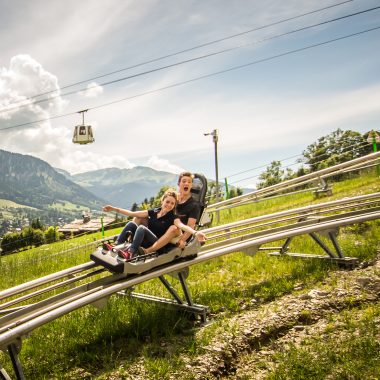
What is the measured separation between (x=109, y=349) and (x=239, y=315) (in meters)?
1.61

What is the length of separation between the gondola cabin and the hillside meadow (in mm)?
20381

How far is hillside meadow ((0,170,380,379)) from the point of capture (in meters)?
3.71

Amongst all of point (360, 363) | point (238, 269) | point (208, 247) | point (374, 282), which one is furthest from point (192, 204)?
point (360, 363)

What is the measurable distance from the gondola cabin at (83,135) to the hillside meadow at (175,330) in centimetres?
2038

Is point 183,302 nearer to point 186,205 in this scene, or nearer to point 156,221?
point 156,221

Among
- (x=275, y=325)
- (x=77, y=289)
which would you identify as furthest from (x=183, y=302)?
(x=77, y=289)

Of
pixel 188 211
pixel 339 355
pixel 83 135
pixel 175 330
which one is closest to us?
pixel 339 355

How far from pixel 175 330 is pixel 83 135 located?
2240cm

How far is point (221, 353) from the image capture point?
12.9 ft

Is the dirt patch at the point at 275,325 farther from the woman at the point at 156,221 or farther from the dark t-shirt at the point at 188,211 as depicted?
the dark t-shirt at the point at 188,211

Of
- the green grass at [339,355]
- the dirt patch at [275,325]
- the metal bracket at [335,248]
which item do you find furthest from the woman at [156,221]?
the metal bracket at [335,248]

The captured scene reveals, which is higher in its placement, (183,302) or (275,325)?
(183,302)

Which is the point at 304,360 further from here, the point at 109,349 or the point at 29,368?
the point at 29,368

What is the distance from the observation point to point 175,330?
458 cm
